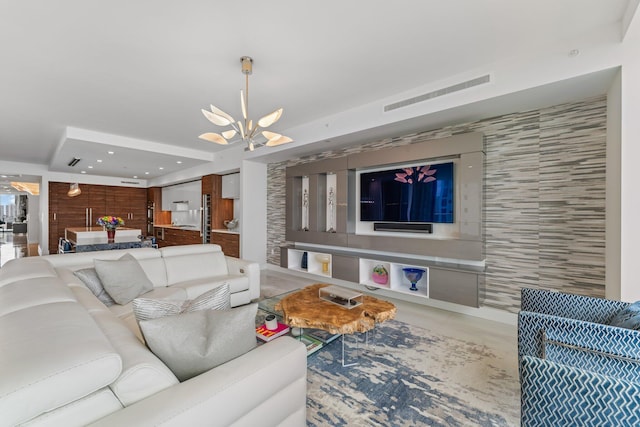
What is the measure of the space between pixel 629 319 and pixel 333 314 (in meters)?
1.75

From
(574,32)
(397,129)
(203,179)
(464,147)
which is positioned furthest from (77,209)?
(574,32)

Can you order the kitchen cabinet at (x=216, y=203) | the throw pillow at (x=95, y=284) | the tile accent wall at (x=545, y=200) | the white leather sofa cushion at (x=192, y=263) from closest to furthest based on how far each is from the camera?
the throw pillow at (x=95, y=284) → the tile accent wall at (x=545, y=200) → the white leather sofa cushion at (x=192, y=263) → the kitchen cabinet at (x=216, y=203)

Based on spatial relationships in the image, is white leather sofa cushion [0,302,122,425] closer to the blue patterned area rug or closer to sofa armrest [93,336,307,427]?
sofa armrest [93,336,307,427]

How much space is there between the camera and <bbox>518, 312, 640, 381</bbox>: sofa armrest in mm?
1303

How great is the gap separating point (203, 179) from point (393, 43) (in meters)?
5.76

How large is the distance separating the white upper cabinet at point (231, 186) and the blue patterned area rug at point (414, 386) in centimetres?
465

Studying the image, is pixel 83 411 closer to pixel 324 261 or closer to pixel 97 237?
pixel 324 261

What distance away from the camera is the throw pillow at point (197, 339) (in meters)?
1.12

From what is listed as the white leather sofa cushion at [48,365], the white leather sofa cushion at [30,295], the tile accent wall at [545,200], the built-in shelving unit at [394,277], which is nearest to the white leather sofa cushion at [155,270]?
the white leather sofa cushion at [30,295]

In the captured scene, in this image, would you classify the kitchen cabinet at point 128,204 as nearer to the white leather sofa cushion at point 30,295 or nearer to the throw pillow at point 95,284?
the throw pillow at point 95,284

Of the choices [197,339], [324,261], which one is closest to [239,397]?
[197,339]

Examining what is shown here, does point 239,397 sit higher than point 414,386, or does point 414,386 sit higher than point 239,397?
point 239,397

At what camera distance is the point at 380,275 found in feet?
13.2

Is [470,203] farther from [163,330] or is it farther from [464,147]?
[163,330]
